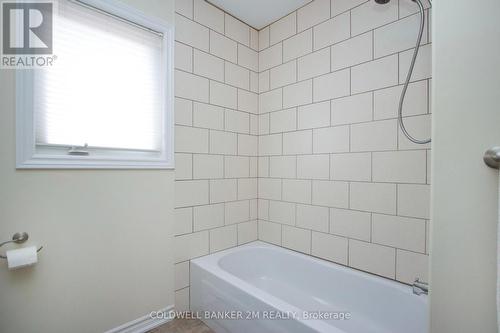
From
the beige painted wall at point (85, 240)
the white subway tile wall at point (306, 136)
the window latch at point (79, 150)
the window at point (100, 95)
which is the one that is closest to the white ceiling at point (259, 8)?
the white subway tile wall at point (306, 136)

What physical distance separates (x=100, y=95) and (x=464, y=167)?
5.53ft

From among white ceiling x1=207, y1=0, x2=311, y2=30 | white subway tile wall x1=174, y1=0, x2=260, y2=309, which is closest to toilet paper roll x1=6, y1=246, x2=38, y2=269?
white subway tile wall x1=174, y1=0, x2=260, y2=309

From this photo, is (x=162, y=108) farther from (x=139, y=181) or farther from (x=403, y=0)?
(x=403, y=0)

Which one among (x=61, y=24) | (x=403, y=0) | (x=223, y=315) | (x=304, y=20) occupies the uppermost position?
(x=304, y=20)

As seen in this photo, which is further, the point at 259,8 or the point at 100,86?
the point at 259,8

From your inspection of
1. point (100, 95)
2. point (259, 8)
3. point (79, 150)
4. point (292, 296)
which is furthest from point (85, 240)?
point (259, 8)

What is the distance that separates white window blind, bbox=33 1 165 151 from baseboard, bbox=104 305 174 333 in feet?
3.58

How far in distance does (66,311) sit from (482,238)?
1.78 meters

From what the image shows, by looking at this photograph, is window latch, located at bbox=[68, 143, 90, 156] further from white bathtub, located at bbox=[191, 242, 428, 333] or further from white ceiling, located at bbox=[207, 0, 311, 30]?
white ceiling, located at bbox=[207, 0, 311, 30]

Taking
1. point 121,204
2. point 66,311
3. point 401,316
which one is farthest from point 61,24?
point 401,316

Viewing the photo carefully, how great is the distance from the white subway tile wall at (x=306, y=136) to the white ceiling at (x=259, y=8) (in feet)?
0.19

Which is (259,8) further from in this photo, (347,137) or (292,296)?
(292,296)

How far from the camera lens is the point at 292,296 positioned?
5.80 feet

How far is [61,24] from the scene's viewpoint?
4.03 ft
